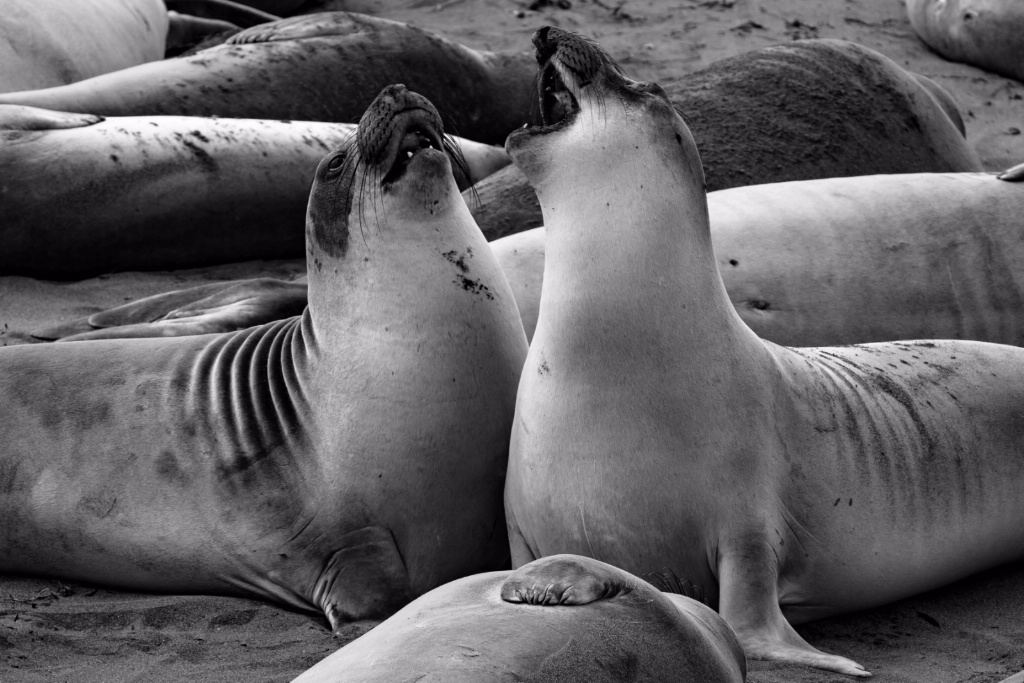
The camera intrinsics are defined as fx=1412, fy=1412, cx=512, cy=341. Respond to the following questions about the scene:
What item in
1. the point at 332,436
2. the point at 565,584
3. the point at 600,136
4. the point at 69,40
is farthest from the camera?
the point at 69,40

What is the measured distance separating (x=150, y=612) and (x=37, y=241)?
2.54m

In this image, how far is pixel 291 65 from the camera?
6.97 metres

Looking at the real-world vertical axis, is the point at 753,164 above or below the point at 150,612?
above

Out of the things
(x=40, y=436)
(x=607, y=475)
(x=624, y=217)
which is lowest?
(x=40, y=436)

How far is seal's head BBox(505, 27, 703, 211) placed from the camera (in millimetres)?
3180

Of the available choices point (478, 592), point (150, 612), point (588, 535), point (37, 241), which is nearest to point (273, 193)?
point (37, 241)

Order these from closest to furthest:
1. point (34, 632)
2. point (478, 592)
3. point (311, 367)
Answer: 1. point (478, 592)
2. point (34, 632)
3. point (311, 367)

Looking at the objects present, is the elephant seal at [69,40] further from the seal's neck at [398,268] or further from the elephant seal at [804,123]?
the seal's neck at [398,268]

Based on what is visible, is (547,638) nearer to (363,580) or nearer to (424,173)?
(363,580)

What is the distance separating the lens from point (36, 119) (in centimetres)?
582

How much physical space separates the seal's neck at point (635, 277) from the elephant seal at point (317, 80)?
146 inches

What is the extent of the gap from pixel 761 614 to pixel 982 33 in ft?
20.8

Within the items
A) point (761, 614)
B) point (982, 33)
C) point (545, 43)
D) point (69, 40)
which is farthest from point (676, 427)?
point (982, 33)

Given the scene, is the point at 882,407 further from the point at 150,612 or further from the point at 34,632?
the point at 34,632
